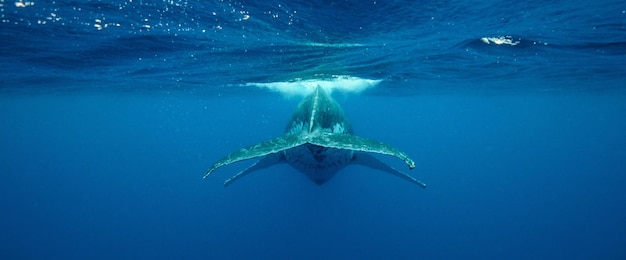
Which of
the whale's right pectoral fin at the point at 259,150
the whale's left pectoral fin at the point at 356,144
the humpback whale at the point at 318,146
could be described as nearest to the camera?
the whale's right pectoral fin at the point at 259,150

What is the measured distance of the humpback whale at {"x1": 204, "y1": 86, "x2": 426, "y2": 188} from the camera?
7148 millimetres

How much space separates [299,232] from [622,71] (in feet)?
95.6

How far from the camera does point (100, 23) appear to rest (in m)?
10.2

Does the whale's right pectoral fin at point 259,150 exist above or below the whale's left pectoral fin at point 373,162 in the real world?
above

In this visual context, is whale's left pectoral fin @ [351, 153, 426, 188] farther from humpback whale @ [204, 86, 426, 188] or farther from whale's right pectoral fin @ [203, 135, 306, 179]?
whale's right pectoral fin @ [203, 135, 306, 179]

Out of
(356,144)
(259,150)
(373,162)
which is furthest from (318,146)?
(373,162)

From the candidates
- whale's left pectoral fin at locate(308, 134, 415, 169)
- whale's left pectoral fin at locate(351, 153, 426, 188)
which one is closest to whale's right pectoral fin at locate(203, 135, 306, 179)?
whale's left pectoral fin at locate(308, 134, 415, 169)

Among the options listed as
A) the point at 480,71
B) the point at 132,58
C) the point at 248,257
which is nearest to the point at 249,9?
the point at 132,58

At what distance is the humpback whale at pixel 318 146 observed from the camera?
23.5 feet

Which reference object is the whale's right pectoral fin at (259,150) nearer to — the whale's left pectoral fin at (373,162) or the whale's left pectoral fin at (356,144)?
the whale's left pectoral fin at (356,144)

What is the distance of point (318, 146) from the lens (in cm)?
902

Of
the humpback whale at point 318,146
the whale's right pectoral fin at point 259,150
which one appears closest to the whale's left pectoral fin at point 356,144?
the humpback whale at point 318,146

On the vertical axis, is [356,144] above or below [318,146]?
above

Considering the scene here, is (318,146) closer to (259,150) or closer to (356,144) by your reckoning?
(356,144)
